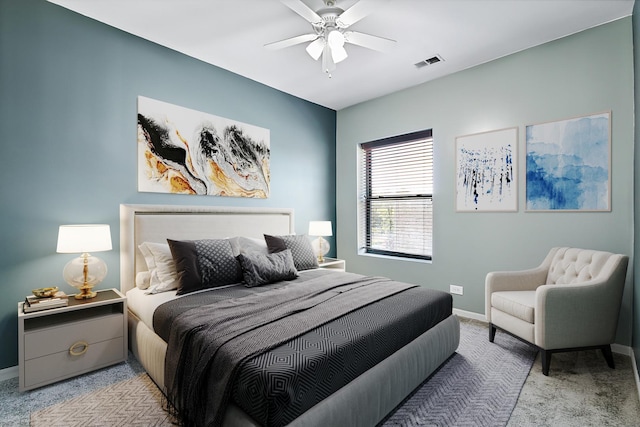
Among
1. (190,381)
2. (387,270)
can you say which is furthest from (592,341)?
(190,381)

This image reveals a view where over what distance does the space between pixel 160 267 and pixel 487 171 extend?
11.0 feet

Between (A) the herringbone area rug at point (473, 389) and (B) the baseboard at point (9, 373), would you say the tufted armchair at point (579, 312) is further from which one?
(B) the baseboard at point (9, 373)

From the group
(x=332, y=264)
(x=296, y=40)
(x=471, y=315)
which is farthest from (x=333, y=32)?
(x=471, y=315)

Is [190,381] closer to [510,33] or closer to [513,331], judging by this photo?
[513,331]

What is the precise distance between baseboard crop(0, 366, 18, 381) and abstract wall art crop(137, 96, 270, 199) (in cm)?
161

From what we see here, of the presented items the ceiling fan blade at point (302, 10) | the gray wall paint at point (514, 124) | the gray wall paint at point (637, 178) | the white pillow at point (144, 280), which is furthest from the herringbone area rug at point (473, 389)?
the ceiling fan blade at point (302, 10)

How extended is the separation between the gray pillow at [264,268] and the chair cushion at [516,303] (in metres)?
1.81

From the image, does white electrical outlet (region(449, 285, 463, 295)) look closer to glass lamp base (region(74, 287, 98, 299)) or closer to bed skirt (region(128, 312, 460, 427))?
bed skirt (region(128, 312, 460, 427))

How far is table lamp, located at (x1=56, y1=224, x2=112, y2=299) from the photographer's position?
7.40ft

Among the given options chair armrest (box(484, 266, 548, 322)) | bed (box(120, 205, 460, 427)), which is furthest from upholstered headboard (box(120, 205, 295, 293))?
chair armrest (box(484, 266, 548, 322))

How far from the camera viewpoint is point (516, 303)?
2.55m

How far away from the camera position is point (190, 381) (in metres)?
1.63

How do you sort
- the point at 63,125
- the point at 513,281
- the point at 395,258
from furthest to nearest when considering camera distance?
the point at 395,258
the point at 513,281
the point at 63,125

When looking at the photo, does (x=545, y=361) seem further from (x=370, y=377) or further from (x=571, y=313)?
(x=370, y=377)
